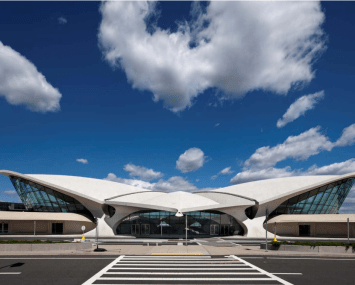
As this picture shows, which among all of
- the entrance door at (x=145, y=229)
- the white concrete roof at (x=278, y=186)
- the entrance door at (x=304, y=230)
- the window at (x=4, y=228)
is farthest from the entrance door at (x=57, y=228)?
the entrance door at (x=304, y=230)

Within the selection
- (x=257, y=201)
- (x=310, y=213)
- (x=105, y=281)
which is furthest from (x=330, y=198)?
(x=105, y=281)

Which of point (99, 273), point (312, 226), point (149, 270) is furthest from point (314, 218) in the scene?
point (99, 273)

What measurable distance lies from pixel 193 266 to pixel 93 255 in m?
8.66

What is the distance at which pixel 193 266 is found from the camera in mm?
16625

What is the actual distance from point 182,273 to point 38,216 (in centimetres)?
3502

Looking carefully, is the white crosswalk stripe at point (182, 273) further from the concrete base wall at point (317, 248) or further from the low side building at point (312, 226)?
the low side building at point (312, 226)

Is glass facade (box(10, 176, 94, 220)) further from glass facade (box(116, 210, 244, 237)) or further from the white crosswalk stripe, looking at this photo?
the white crosswalk stripe

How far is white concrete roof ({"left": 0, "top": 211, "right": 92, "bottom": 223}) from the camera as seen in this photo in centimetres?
4162

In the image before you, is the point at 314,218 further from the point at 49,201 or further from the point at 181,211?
the point at 49,201

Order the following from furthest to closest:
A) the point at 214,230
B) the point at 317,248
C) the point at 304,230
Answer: the point at 214,230, the point at 304,230, the point at 317,248

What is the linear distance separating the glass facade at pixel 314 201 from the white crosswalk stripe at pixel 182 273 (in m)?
28.7

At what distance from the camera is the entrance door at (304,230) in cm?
4294

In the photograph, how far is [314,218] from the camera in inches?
1646

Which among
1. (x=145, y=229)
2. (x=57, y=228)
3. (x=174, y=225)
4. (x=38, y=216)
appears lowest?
(x=145, y=229)
